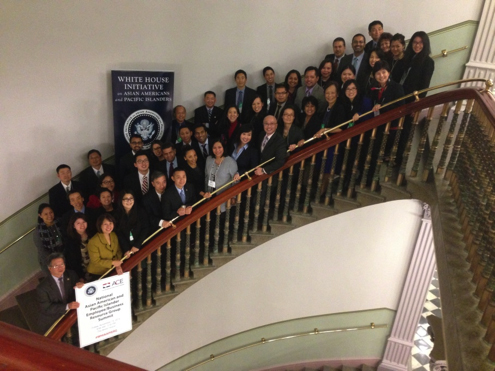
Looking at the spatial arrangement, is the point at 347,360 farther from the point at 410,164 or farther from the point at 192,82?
the point at 192,82

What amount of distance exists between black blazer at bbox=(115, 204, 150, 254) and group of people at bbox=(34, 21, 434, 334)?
10 mm

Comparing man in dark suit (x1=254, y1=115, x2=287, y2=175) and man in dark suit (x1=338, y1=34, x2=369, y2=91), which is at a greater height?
man in dark suit (x1=338, y1=34, x2=369, y2=91)

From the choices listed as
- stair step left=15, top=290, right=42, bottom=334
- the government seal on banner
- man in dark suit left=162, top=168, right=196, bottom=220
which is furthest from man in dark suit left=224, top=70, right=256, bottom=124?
stair step left=15, top=290, right=42, bottom=334

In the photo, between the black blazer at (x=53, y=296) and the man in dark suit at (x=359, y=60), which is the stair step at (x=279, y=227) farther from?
the black blazer at (x=53, y=296)

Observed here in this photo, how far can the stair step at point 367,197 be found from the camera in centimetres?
456

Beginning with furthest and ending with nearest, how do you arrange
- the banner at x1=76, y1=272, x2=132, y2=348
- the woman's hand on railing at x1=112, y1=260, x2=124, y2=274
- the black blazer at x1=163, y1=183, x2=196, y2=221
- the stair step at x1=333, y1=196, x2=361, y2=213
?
1. the stair step at x1=333, y1=196, x2=361, y2=213
2. the black blazer at x1=163, y1=183, x2=196, y2=221
3. the woman's hand on railing at x1=112, y1=260, x2=124, y2=274
4. the banner at x1=76, y1=272, x2=132, y2=348

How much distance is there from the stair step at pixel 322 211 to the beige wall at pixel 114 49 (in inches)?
101

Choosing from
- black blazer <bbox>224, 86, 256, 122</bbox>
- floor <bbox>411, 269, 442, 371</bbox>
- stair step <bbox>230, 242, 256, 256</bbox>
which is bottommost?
floor <bbox>411, 269, 442, 371</bbox>

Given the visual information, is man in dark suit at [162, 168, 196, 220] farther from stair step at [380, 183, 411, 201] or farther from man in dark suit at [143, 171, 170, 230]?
stair step at [380, 183, 411, 201]

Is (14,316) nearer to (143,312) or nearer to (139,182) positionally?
(143,312)

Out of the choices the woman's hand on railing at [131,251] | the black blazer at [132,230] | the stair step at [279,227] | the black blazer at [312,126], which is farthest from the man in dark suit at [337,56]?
the woman's hand on railing at [131,251]

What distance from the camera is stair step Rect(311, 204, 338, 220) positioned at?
4738 mm

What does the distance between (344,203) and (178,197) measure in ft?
6.23

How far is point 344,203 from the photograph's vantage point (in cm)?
468
